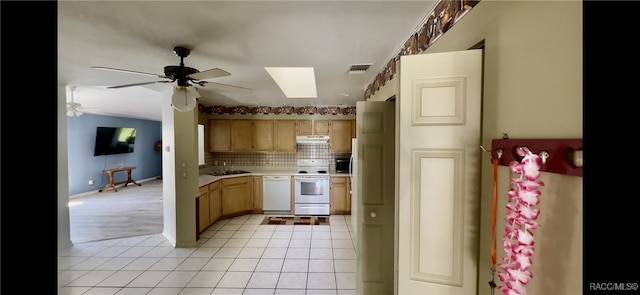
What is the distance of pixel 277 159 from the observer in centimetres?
539

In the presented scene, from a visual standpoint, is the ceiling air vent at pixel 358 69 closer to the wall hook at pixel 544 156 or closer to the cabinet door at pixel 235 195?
the wall hook at pixel 544 156

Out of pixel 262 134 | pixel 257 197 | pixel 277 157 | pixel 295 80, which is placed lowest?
pixel 257 197

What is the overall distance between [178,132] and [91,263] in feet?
6.30

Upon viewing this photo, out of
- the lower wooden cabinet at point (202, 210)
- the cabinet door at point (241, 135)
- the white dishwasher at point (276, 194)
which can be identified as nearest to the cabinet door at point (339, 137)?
the white dishwasher at point (276, 194)

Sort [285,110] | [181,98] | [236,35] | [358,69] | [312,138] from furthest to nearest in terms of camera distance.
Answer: [285,110]
[312,138]
[358,69]
[181,98]
[236,35]

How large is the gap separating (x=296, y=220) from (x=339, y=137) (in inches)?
77.6

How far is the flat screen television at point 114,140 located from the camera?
682 centimetres

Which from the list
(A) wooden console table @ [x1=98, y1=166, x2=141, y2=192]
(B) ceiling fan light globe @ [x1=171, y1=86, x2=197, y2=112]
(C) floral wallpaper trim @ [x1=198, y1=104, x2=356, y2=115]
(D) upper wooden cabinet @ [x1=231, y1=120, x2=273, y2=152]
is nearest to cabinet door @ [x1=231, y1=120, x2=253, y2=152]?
(D) upper wooden cabinet @ [x1=231, y1=120, x2=273, y2=152]

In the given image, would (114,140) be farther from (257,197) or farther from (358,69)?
(358,69)

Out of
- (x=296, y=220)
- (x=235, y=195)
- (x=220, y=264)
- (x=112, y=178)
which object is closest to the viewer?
(x=220, y=264)

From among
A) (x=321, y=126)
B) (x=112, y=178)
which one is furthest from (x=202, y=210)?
(x=112, y=178)

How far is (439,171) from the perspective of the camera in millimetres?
1033

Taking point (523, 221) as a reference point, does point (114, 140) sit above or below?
above
